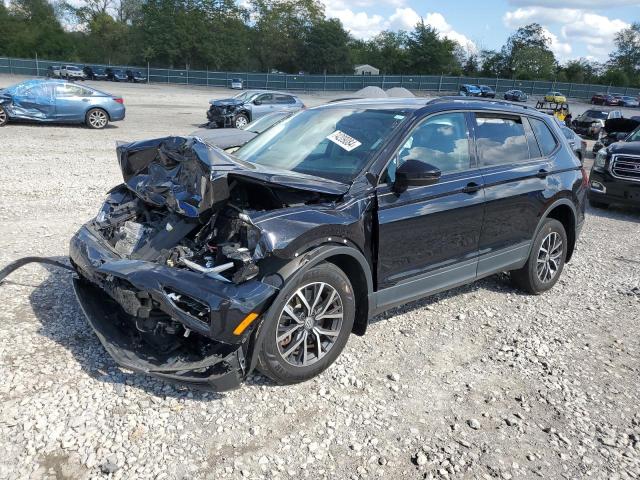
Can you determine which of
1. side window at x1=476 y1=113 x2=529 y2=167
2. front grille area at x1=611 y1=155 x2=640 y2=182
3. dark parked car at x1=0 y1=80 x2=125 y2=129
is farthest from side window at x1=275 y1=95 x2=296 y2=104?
side window at x1=476 y1=113 x2=529 y2=167

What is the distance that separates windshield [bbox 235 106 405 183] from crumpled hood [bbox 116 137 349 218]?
0.22 meters

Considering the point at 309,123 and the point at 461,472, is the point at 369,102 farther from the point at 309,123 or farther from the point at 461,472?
the point at 461,472

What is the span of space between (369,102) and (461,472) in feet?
9.92

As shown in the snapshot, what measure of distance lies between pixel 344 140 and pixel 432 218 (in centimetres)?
90

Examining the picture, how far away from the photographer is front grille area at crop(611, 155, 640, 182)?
930cm

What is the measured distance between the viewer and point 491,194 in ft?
14.8

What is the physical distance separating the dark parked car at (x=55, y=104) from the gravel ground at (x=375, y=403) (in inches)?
526

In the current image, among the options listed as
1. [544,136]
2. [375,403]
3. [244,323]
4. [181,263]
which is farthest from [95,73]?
[375,403]

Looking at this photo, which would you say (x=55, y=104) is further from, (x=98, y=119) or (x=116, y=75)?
(x=116, y=75)

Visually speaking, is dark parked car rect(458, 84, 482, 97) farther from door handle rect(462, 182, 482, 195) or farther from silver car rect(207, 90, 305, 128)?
door handle rect(462, 182, 482, 195)

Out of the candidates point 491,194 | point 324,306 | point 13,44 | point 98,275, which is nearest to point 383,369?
point 324,306

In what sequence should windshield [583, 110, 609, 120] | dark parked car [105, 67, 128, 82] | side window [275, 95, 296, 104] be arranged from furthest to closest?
dark parked car [105, 67, 128, 82] → windshield [583, 110, 609, 120] → side window [275, 95, 296, 104]

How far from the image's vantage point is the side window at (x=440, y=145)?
13.2 ft

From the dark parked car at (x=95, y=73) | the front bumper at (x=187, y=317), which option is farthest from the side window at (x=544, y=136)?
the dark parked car at (x=95, y=73)
